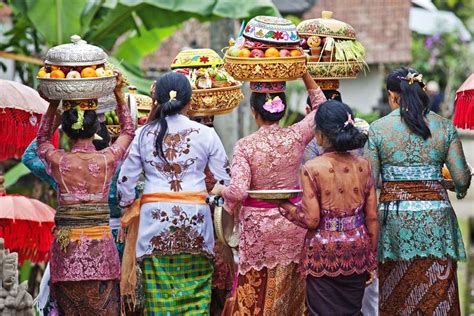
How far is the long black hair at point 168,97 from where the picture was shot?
781cm

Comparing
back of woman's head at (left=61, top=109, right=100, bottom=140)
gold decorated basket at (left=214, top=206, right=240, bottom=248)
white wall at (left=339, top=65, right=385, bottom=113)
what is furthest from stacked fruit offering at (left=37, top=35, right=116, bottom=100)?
white wall at (left=339, top=65, right=385, bottom=113)

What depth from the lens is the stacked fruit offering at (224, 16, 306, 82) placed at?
783 cm

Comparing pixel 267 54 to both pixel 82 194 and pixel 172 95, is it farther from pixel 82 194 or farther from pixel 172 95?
pixel 82 194

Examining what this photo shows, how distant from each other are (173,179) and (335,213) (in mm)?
1123

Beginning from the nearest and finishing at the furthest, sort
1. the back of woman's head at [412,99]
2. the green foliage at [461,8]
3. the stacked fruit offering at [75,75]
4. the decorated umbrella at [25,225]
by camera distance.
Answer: the stacked fruit offering at [75,75] → the back of woman's head at [412,99] → the decorated umbrella at [25,225] → the green foliage at [461,8]

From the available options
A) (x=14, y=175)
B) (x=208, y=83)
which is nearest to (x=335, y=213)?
(x=208, y=83)

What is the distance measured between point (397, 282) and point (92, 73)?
2407 mm

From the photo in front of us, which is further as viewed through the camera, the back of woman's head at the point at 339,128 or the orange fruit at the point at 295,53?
the orange fruit at the point at 295,53

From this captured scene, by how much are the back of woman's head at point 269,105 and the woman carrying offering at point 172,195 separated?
0.34 metres

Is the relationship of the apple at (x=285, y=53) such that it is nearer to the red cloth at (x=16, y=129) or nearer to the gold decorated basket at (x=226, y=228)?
the gold decorated basket at (x=226, y=228)

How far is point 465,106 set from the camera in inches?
332

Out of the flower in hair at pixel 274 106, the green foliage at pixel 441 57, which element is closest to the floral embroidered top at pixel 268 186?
the flower in hair at pixel 274 106

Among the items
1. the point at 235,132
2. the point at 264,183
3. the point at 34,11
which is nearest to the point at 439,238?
the point at 264,183

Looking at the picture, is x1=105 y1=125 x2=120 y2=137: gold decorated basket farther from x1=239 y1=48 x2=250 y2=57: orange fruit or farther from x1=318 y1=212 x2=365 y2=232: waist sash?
x1=318 y1=212 x2=365 y2=232: waist sash
